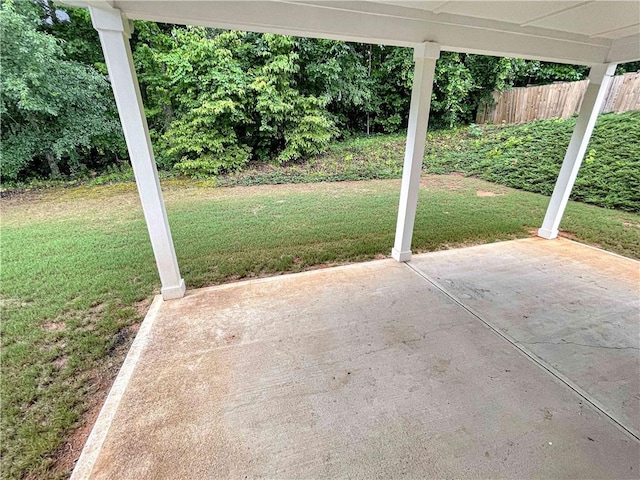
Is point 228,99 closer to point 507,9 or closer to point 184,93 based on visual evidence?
point 184,93

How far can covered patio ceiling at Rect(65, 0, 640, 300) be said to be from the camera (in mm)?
1902

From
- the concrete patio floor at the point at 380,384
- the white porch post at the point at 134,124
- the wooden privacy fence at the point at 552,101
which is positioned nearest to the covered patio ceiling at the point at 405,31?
the white porch post at the point at 134,124

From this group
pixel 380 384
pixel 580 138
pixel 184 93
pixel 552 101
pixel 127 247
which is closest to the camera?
pixel 380 384

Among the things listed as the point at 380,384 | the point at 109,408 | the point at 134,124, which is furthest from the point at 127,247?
the point at 380,384

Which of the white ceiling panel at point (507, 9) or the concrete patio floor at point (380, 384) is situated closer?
the concrete patio floor at point (380, 384)

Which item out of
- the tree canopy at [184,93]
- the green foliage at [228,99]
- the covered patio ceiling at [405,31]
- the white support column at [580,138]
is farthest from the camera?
the green foliage at [228,99]

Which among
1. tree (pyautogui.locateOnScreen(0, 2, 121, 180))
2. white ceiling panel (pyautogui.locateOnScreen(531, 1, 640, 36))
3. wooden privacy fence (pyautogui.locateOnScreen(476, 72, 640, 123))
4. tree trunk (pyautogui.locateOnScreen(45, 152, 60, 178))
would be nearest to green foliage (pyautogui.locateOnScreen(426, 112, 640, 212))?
wooden privacy fence (pyautogui.locateOnScreen(476, 72, 640, 123))

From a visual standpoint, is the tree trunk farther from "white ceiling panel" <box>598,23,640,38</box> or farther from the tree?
"white ceiling panel" <box>598,23,640,38</box>

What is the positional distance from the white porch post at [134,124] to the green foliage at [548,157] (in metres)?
7.36

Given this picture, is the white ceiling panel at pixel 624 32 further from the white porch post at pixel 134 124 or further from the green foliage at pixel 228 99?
the green foliage at pixel 228 99

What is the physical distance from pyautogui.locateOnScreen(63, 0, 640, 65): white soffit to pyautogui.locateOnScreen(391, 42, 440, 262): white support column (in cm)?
13

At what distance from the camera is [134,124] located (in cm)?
202

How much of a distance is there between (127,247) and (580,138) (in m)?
5.65

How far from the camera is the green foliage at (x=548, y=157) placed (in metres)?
5.78
